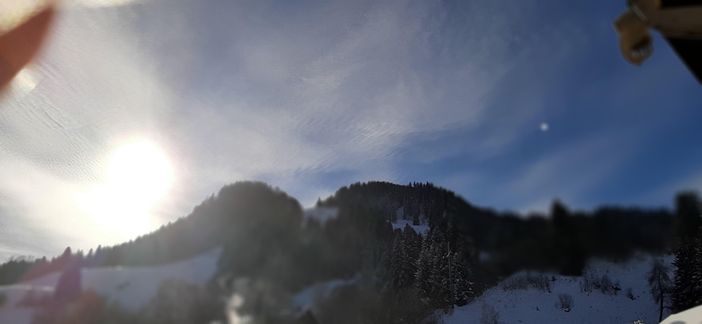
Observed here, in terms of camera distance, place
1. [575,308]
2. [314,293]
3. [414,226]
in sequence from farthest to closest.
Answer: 1. [414,226]
2. [314,293]
3. [575,308]

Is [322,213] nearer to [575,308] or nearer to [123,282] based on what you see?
[123,282]

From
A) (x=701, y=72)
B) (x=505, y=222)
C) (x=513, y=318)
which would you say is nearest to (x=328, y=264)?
(x=513, y=318)

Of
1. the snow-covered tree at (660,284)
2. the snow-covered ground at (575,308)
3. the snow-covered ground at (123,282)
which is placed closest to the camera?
the snow-covered tree at (660,284)

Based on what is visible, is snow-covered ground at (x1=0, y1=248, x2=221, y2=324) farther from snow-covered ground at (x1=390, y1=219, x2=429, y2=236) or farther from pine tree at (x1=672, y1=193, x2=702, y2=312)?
pine tree at (x1=672, y1=193, x2=702, y2=312)

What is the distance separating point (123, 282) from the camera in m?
45.2

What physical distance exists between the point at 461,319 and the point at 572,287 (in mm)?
13749

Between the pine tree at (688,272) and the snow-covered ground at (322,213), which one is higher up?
the snow-covered ground at (322,213)

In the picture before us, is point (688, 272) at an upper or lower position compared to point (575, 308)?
upper

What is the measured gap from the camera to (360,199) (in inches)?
2138

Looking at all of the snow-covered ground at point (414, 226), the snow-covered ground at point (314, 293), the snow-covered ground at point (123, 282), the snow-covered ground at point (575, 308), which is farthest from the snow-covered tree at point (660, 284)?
the snow-covered ground at point (123, 282)

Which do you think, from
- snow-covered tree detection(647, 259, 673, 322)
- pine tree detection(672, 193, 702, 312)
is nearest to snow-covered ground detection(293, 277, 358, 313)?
snow-covered tree detection(647, 259, 673, 322)

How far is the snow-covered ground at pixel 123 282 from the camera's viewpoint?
4053cm

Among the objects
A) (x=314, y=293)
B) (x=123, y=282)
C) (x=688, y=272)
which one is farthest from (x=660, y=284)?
(x=123, y=282)

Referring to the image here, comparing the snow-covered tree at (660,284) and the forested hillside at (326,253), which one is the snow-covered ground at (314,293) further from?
the snow-covered tree at (660,284)
